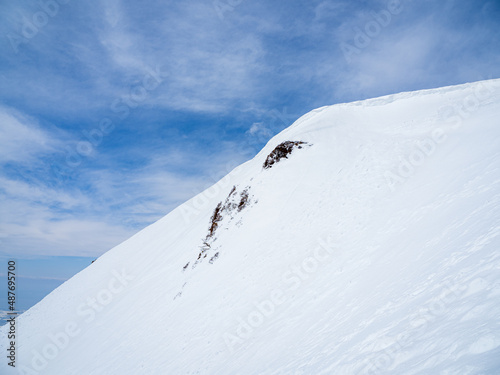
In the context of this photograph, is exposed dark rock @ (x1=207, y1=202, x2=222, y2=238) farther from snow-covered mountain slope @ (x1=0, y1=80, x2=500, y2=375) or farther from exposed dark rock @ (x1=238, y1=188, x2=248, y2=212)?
exposed dark rock @ (x1=238, y1=188, x2=248, y2=212)

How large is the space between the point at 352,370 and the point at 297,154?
23.9m

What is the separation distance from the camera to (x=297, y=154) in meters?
27.6

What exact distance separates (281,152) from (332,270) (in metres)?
19.2

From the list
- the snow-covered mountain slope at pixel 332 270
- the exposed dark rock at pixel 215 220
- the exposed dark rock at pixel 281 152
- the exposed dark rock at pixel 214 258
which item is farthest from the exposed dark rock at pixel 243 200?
the exposed dark rock at pixel 214 258

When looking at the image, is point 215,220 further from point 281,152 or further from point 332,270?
point 332,270

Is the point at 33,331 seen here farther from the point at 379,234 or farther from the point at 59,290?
the point at 379,234

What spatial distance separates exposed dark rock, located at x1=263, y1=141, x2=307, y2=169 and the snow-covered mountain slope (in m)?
0.15

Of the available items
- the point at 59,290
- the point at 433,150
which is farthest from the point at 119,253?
the point at 433,150

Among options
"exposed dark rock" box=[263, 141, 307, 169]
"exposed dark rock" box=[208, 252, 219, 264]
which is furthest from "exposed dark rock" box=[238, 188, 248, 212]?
"exposed dark rock" box=[208, 252, 219, 264]

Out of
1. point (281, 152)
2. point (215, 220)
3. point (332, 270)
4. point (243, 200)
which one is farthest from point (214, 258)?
point (281, 152)

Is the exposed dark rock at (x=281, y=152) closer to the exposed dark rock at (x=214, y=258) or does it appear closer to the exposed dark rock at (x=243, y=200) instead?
the exposed dark rock at (x=243, y=200)

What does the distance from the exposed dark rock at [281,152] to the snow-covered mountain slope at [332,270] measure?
0.15 m

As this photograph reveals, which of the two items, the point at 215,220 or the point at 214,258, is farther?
the point at 215,220

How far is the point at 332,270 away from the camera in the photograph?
11.2 metres
